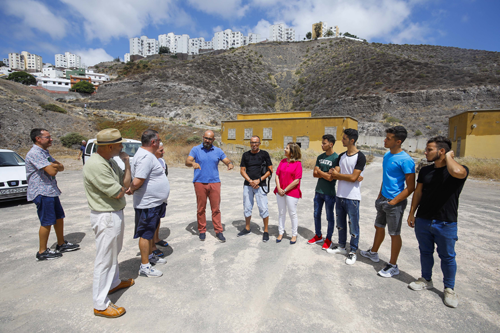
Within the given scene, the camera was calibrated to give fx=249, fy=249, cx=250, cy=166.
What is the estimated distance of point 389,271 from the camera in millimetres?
3508

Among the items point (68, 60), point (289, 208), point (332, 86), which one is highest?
point (68, 60)

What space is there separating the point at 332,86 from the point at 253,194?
183 ft

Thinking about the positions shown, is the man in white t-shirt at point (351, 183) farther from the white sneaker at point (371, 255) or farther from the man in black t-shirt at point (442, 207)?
the man in black t-shirt at point (442, 207)

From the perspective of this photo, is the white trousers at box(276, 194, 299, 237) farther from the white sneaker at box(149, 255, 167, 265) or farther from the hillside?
the hillside

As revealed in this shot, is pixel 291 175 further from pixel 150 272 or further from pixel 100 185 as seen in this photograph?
Result: pixel 100 185

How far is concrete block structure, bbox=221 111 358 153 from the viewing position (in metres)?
20.9

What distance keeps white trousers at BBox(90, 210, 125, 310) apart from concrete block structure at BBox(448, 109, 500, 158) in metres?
24.5

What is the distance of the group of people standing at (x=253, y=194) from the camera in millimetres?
2635

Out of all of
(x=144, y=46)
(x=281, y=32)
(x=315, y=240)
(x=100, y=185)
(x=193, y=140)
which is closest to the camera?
(x=100, y=185)

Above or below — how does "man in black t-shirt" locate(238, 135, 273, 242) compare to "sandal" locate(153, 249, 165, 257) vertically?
above

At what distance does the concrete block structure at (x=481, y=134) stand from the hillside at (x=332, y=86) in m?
14.4

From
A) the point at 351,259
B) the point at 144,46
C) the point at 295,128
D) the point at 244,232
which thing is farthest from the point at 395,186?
the point at 144,46

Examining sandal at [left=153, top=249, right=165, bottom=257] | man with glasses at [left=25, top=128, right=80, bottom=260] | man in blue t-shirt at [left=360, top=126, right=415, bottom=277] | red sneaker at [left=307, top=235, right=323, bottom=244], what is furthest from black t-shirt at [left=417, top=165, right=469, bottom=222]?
man with glasses at [left=25, top=128, right=80, bottom=260]

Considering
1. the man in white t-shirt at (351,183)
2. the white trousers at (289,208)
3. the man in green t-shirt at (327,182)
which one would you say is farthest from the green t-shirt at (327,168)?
the white trousers at (289,208)
